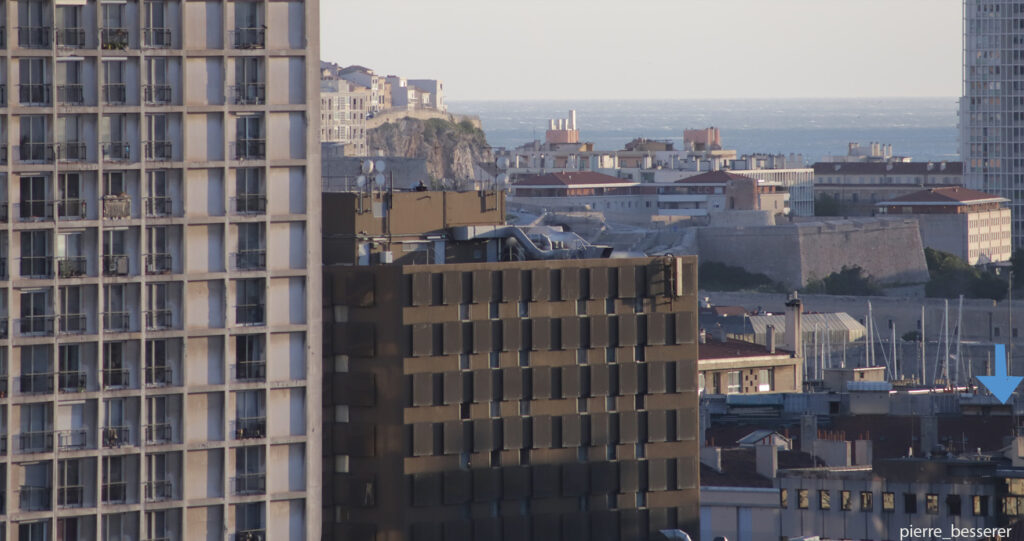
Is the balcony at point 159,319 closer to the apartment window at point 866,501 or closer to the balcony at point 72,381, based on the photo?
the balcony at point 72,381

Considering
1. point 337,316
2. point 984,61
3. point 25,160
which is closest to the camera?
point 25,160

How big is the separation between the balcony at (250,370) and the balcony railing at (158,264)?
1411mm

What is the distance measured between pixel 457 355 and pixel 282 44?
192 inches

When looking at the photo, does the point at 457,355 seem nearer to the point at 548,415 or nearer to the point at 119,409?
the point at 548,415

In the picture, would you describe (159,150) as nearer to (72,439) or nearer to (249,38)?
(249,38)

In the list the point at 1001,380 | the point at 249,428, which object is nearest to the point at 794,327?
the point at 1001,380

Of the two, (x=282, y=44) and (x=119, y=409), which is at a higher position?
(x=282, y=44)

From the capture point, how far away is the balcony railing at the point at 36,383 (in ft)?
98.7

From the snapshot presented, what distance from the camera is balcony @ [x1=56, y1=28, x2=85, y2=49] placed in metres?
30.5

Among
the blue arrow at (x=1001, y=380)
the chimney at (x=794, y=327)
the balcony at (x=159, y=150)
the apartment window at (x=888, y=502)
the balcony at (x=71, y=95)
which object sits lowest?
the blue arrow at (x=1001, y=380)

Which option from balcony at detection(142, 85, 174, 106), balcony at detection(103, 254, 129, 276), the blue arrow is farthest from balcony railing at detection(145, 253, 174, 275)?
the blue arrow

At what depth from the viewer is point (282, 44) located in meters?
32.2

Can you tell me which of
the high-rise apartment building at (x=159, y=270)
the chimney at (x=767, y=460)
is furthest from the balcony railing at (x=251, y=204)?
the chimney at (x=767, y=460)

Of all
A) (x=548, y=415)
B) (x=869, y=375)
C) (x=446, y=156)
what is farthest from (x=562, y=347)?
(x=446, y=156)
